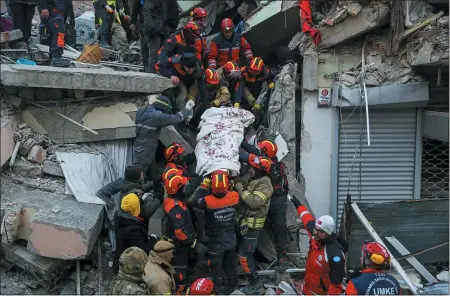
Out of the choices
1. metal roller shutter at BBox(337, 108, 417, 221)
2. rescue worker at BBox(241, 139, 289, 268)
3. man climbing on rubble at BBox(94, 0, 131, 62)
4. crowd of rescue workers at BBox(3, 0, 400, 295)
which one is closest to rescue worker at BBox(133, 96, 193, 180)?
crowd of rescue workers at BBox(3, 0, 400, 295)

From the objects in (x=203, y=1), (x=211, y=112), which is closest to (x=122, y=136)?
(x=211, y=112)

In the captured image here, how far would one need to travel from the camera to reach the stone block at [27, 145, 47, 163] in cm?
805

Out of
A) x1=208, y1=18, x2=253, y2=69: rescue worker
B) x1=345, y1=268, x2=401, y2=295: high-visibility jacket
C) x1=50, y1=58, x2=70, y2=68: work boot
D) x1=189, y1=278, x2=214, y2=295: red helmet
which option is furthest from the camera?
x1=208, y1=18, x2=253, y2=69: rescue worker

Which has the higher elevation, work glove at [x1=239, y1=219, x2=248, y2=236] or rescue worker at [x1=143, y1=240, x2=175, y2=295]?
work glove at [x1=239, y1=219, x2=248, y2=236]

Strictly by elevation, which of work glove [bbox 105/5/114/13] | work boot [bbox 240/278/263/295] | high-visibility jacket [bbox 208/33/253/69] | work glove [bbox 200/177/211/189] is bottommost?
work boot [bbox 240/278/263/295]

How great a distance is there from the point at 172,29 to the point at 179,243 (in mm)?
4743

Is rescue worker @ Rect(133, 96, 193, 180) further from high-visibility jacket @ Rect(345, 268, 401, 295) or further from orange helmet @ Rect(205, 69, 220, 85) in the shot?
high-visibility jacket @ Rect(345, 268, 401, 295)

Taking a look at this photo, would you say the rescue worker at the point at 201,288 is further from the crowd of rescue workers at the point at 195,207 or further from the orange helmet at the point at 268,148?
the orange helmet at the point at 268,148

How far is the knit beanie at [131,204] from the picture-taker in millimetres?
7190

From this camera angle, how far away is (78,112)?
8531 mm

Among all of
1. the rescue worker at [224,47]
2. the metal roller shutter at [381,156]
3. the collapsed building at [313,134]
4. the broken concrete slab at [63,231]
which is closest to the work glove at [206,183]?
the collapsed building at [313,134]

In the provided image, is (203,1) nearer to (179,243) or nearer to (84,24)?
(84,24)

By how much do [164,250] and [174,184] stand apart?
939 mm

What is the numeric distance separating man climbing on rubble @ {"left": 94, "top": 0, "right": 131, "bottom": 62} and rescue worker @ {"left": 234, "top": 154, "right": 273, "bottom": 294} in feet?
16.6
